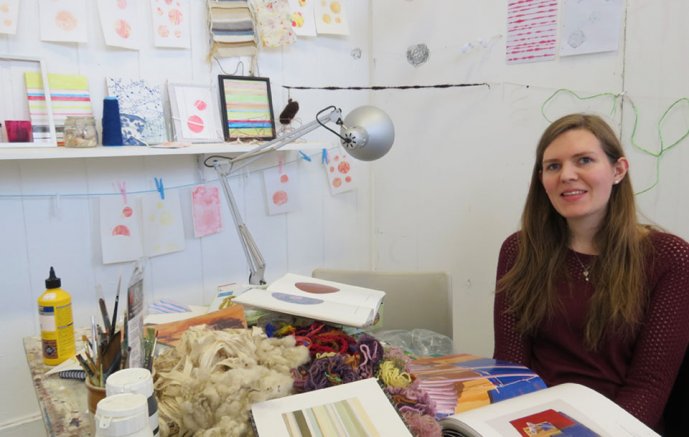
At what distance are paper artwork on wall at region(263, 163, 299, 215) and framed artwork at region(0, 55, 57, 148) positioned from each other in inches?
30.8

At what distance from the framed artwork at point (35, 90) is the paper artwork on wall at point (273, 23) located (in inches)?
29.7

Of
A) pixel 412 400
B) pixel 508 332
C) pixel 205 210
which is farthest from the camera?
pixel 205 210

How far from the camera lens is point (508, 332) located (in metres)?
1.39

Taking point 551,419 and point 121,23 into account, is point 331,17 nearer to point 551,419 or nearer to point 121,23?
point 121,23

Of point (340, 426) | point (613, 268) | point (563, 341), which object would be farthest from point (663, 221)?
point (340, 426)

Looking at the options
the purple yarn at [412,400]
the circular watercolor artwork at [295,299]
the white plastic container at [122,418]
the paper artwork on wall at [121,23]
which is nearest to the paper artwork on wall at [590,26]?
the circular watercolor artwork at [295,299]

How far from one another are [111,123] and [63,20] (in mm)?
330

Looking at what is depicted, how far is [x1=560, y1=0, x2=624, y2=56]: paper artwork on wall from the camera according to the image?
1536 millimetres

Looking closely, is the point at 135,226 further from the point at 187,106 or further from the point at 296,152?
the point at 296,152

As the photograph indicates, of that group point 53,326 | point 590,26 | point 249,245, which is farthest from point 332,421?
point 590,26

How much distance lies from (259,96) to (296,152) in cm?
30

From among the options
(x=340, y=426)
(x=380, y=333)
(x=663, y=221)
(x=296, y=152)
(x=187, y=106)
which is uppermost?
(x=187, y=106)

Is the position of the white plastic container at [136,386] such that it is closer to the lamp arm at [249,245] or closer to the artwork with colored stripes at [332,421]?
the artwork with colored stripes at [332,421]

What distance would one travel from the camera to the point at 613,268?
48.2 inches
